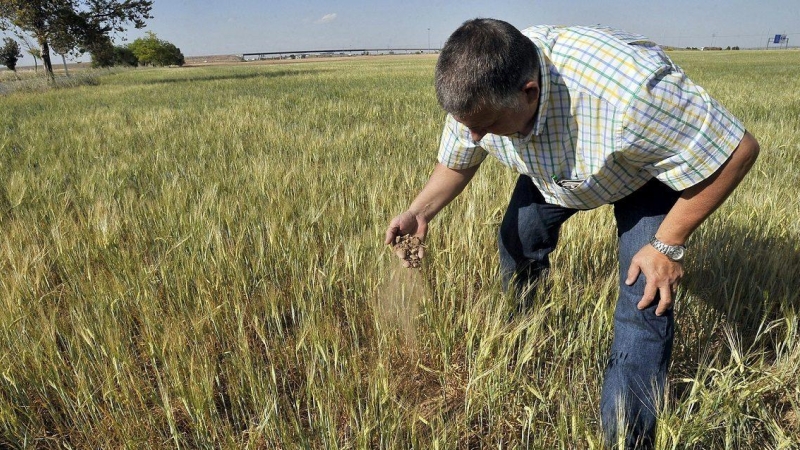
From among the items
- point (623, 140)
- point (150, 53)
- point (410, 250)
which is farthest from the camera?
point (150, 53)

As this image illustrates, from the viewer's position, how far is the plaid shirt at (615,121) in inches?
44.0

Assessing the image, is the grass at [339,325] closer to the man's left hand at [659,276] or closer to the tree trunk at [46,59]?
the man's left hand at [659,276]

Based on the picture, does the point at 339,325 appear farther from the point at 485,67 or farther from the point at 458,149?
the point at 485,67

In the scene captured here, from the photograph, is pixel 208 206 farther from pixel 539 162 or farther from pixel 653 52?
pixel 653 52

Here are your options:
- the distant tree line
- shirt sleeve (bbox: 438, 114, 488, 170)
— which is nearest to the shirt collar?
shirt sleeve (bbox: 438, 114, 488, 170)

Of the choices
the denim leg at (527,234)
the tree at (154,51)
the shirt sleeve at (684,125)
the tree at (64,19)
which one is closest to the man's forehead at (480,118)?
the shirt sleeve at (684,125)

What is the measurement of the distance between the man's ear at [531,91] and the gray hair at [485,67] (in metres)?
0.01

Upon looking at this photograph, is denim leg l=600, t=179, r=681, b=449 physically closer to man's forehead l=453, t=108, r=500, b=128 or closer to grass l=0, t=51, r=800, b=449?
grass l=0, t=51, r=800, b=449

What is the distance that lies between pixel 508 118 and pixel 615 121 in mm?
250

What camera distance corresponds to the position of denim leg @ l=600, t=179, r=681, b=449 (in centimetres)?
124

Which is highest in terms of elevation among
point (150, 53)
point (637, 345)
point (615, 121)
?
point (150, 53)

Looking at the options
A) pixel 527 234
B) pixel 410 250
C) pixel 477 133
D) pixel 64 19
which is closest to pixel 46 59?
pixel 64 19

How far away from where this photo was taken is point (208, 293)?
1766 mm

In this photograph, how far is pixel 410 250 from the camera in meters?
1.63
